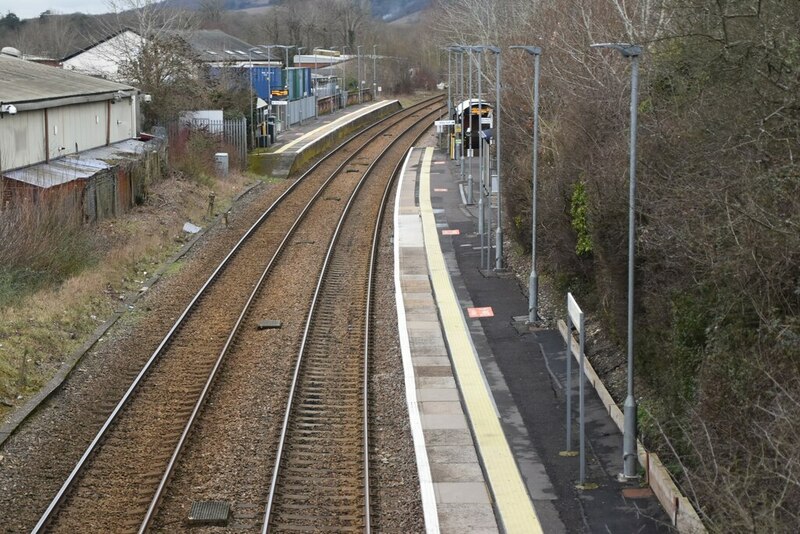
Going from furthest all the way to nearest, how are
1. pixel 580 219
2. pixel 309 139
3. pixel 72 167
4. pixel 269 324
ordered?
pixel 309 139
pixel 72 167
pixel 269 324
pixel 580 219

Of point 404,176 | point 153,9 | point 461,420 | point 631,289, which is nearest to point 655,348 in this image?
point 631,289

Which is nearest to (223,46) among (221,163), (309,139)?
(309,139)

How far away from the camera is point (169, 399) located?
15.0 m

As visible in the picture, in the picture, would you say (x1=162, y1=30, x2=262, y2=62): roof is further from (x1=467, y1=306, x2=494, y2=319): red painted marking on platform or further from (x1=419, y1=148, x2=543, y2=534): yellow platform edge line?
(x1=467, y1=306, x2=494, y2=319): red painted marking on platform

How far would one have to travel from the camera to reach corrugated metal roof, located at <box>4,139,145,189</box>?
24781mm

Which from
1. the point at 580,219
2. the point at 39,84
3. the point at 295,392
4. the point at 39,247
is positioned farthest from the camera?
the point at 39,84

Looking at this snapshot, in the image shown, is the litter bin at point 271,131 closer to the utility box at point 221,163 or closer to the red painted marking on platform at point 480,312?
the utility box at point 221,163

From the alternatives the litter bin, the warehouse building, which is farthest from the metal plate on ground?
the litter bin

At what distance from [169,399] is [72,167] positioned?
1442 cm

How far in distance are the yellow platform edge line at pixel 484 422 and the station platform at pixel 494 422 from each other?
0.02 m

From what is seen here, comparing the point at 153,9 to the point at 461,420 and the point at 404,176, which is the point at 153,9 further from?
the point at 461,420

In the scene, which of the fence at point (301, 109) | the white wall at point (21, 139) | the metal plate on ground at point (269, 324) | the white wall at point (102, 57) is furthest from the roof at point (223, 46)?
the metal plate on ground at point (269, 324)

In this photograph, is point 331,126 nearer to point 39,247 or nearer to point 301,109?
point 301,109

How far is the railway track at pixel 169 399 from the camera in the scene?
37.4 ft
